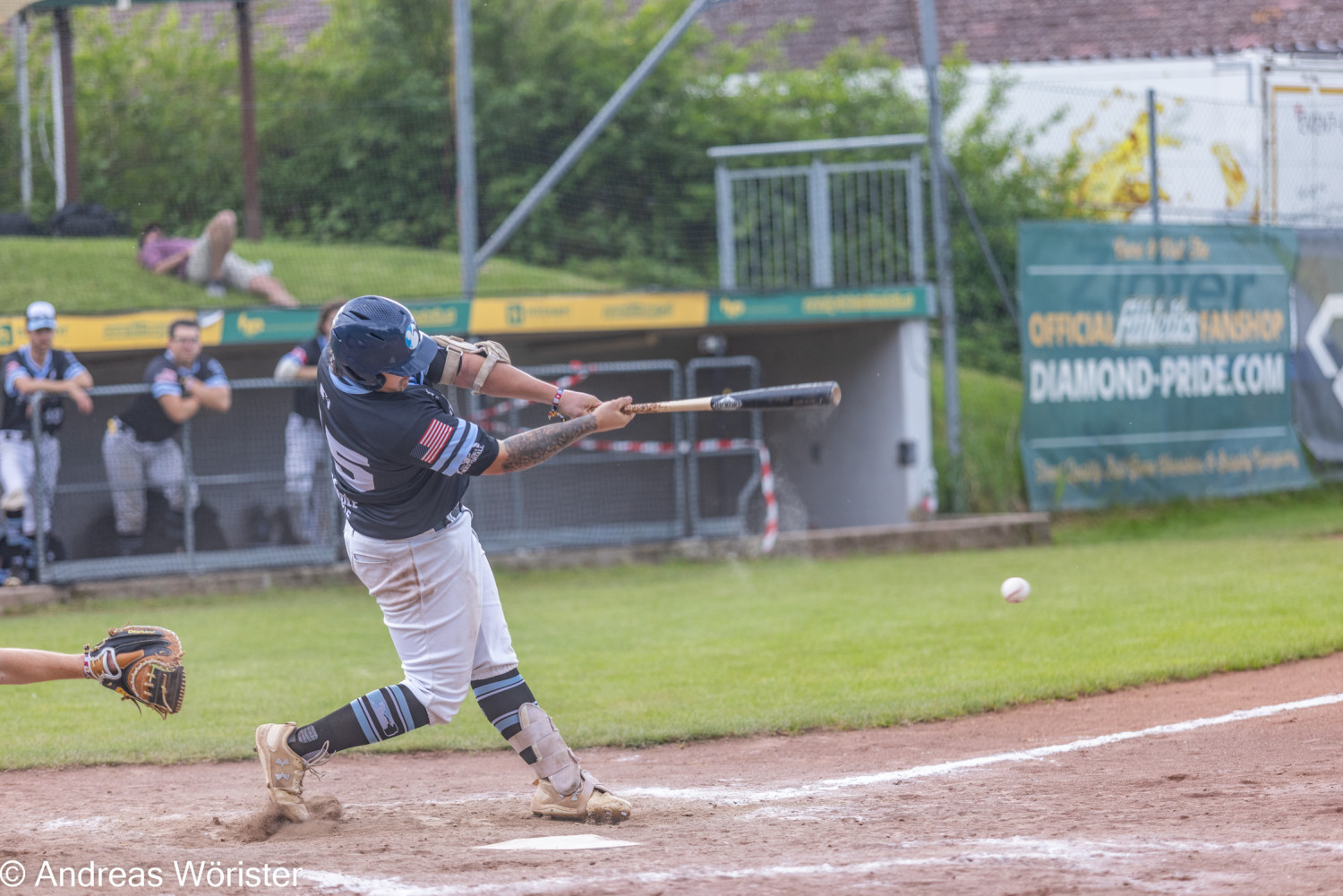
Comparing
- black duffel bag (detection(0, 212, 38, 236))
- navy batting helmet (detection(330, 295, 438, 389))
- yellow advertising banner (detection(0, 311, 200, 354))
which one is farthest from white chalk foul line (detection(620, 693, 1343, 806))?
black duffel bag (detection(0, 212, 38, 236))

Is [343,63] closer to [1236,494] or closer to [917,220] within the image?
[917,220]

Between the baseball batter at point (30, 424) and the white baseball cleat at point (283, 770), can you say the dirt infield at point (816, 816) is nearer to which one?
the white baseball cleat at point (283, 770)

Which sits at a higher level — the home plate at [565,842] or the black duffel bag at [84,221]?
the black duffel bag at [84,221]

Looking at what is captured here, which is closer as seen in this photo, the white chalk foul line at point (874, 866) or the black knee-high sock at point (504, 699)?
the white chalk foul line at point (874, 866)

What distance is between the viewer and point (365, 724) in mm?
5070

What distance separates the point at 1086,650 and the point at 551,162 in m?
11.5

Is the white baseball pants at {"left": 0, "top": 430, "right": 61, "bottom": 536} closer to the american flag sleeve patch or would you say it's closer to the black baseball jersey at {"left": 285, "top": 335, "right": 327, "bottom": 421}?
the black baseball jersey at {"left": 285, "top": 335, "right": 327, "bottom": 421}

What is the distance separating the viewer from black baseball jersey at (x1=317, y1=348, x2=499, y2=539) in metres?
4.78

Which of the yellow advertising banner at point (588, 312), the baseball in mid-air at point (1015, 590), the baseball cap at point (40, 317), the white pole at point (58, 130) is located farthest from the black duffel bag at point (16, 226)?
the baseball in mid-air at point (1015, 590)

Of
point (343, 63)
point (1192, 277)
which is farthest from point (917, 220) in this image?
point (343, 63)

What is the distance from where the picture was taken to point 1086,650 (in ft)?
27.4

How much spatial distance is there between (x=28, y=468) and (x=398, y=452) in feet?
26.2

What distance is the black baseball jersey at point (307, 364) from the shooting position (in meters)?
11.7

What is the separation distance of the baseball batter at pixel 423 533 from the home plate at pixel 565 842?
0.30 m
